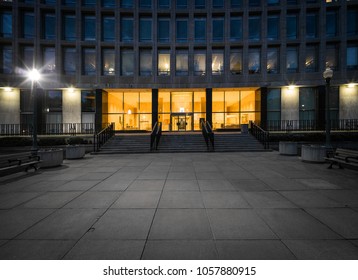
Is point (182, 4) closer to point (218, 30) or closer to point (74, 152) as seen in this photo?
point (218, 30)

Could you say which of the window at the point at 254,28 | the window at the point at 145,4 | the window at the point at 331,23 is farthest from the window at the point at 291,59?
the window at the point at 145,4

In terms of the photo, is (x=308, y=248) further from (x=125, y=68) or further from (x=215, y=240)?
(x=125, y=68)

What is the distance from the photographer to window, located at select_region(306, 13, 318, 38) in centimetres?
2245

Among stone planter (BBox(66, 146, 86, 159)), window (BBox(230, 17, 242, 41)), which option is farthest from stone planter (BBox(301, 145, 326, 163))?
window (BBox(230, 17, 242, 41))

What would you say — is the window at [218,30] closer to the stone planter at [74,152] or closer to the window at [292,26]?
the window at [292,26]

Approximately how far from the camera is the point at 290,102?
75.3 feet

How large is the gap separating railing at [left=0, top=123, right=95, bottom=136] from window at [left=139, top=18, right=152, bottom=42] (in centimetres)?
1243

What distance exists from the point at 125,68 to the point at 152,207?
22.0 metres

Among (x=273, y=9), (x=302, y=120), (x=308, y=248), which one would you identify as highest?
(x=273, y=9)

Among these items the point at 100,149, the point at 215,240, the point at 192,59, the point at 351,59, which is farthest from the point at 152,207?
the point at 351,59

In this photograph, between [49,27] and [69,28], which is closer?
[49,27]

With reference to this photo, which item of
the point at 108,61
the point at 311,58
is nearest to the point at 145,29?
the point at 108,61

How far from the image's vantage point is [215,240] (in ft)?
10.8

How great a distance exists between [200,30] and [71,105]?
18.3m
